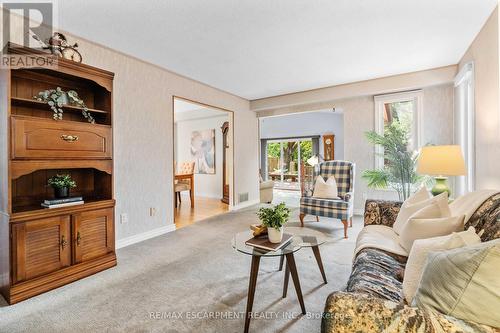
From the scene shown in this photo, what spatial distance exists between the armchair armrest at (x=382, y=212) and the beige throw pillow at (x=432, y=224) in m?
0.70

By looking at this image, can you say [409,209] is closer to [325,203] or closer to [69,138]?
[325,203]

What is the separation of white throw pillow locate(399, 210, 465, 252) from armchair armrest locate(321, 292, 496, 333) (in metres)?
0.81

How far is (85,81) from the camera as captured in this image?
263 centimetres

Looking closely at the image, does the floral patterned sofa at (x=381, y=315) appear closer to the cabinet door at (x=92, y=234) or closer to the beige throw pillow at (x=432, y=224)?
the beige throw pillow at (x=432, y=224)

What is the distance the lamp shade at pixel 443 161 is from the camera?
8.09ft

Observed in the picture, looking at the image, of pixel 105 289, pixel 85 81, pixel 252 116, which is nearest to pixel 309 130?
pixel 252 116

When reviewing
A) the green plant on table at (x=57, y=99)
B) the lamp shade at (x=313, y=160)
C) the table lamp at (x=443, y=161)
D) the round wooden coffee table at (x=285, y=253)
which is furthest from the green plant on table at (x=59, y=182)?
the lamp shade at (x=313, y=160)

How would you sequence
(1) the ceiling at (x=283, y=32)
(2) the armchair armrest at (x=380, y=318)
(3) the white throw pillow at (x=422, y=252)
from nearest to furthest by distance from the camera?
1. (2) the armchair armrest at (x=380, y=318)
2. (3) the white throw pillow at (x=422, y=252)
3. (1) the ceiling at (x=283, y=32)

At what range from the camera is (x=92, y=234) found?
2.37m

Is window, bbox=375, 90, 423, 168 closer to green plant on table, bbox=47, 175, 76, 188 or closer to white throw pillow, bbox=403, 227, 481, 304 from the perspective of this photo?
white throw pillow, bbox=403, 227, 481, 304

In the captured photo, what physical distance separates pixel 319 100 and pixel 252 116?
168cm

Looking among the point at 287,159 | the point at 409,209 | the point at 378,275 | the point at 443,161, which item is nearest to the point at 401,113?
the point at 443,161

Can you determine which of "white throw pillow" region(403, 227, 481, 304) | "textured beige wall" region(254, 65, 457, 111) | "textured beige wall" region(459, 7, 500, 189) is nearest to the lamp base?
"textured beige wall" region(459, 7, 500, 189)

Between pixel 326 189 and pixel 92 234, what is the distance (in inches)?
126
